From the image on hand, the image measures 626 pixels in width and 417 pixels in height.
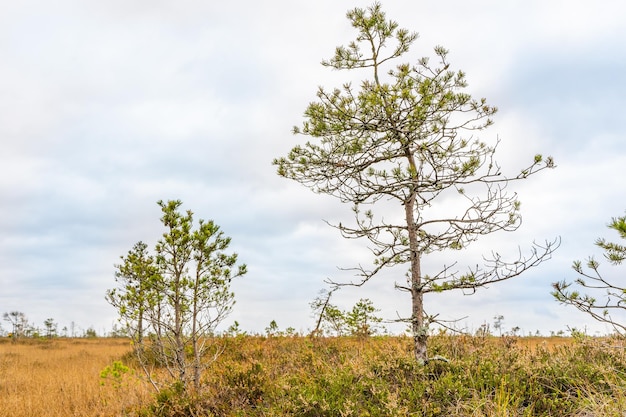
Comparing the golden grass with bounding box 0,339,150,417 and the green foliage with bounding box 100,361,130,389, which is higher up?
the green foliage with bounding box 100,361,130,389

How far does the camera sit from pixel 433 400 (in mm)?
5270

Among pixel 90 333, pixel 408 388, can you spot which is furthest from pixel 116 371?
pixel 90 333

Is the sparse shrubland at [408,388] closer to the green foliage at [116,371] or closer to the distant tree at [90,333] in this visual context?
the green foliage at [116,371]

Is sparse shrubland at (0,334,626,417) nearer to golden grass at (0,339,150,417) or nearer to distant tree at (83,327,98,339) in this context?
golden grass at (0,339,150,417)

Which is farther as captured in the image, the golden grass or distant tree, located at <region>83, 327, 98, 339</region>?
distant tree, located at <region>83, 327, 98, 339</region>

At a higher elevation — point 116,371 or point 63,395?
point 116,371

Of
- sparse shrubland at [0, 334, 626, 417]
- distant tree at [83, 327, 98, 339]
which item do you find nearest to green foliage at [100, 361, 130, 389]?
sparse shrubland at [0, 334, 626, 417]

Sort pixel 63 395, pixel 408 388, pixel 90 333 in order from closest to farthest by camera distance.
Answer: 1. pixel 408 388
2. pixel 63 395
3. pixel 90 333

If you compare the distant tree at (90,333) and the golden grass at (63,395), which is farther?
the distant tree at (90,333)

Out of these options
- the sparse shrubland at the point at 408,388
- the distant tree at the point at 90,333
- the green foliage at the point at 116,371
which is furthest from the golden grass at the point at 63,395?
the distant tree at the point at 90,333

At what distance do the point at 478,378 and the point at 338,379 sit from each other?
174 cm

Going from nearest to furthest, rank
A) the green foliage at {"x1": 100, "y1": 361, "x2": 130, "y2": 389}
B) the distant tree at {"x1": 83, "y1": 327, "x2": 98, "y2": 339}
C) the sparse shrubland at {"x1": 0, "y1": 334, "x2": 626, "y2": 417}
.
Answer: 1. the sparse shrubland at {"x1": 0, "y1": 334, "x2": 626, "y2": 417}
2. the green foliage at {"x1": 100, "y1": 361, "x2": 130, "y2": 389}
3. the distant tree at {"x1": 83, "y1": 327, "x2": 98, "y2": 339}

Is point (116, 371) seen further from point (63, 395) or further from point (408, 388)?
point (408, 388)

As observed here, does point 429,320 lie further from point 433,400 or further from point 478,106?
point 478,106
